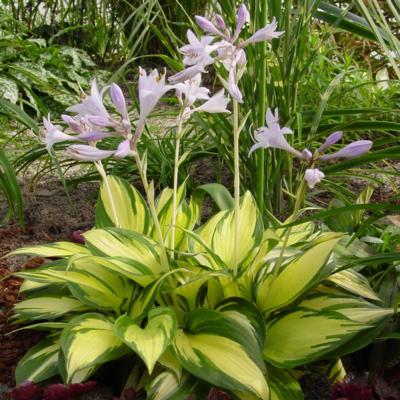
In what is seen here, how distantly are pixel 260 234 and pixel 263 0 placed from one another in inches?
28.8

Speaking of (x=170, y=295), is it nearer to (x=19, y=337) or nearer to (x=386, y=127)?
(x=19, y=337)

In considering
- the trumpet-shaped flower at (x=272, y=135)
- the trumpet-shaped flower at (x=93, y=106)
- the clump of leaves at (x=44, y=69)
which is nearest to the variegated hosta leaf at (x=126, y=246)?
the trumpet-shaped flower at (x=93, y=106)

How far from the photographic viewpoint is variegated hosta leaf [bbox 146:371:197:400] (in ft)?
4.27

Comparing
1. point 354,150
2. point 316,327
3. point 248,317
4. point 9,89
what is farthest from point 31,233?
point 9,89

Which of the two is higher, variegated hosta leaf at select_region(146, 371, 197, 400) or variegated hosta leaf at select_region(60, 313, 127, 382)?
variegated hosta leaf at select_region(60, 313, 127, 382)

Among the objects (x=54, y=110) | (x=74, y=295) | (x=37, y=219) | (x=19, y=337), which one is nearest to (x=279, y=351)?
(x=74, y=295)

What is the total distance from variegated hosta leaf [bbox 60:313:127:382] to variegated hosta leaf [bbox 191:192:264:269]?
289 millimetres

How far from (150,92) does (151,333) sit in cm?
49

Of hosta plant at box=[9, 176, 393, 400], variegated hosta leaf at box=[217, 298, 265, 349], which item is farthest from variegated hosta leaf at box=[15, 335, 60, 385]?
variegated hosta leaf at box=[217, 298, 265, 349]

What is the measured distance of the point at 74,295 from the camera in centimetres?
151

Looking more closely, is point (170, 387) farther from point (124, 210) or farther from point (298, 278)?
point (124, 210)

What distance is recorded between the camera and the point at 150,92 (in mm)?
1235

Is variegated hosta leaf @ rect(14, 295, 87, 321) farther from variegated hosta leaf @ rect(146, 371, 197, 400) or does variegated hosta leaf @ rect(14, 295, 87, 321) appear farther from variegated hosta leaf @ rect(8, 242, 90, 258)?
variegated hosta leaf @ rect(146, 371, 197, 400)

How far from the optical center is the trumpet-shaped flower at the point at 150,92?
4.05 ft
